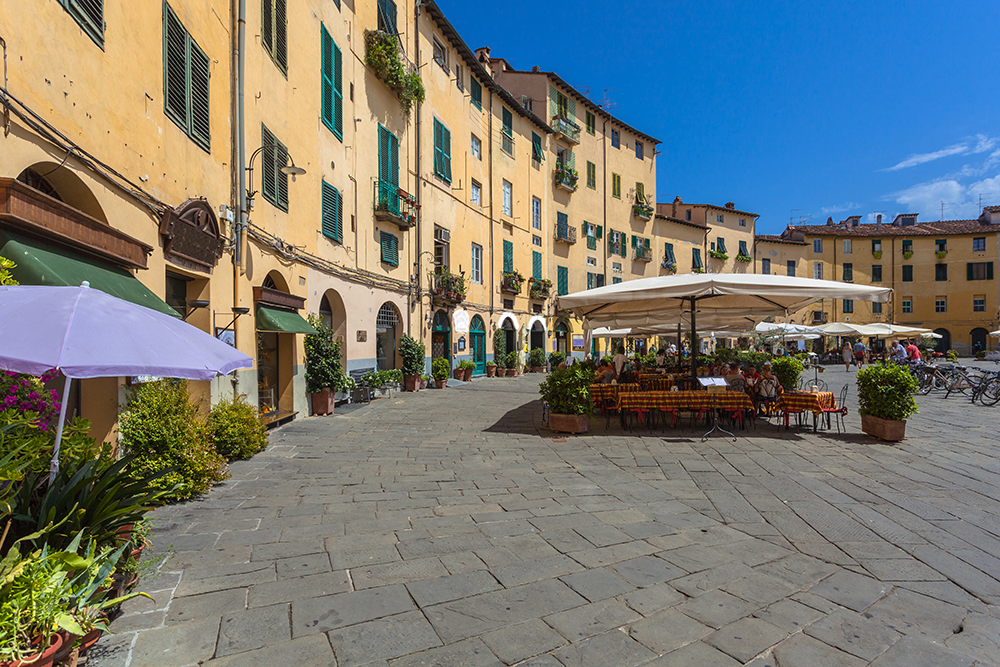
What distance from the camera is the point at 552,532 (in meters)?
4.13

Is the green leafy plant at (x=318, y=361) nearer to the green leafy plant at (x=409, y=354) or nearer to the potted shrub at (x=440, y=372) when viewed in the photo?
the green leafy plant at (x=409, y=354)

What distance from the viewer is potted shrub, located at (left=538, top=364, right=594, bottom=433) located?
332 inches

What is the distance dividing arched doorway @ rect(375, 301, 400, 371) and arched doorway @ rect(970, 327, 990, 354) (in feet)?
158

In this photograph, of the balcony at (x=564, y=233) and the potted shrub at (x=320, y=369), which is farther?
the balcony at (x=564, y=233)

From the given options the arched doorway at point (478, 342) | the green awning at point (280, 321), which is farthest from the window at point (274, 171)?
the arched doorway at point (478, 342)

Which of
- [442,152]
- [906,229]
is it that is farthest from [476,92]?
[906,229]

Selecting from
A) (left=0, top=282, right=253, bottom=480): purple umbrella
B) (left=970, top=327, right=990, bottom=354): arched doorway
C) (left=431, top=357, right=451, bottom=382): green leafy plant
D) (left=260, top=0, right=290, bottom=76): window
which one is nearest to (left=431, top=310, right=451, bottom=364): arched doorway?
(left=431, top=357, right=451, bottom=382): green leafy plant

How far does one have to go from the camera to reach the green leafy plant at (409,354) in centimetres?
1576

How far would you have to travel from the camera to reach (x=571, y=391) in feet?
27.7

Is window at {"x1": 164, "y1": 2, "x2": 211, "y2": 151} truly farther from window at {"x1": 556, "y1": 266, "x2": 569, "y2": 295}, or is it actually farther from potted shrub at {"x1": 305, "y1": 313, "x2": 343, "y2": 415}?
window at {"x1": 556, "y1": 266, "x2": 569, "y2": 295}

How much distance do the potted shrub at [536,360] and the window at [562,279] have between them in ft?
12.5

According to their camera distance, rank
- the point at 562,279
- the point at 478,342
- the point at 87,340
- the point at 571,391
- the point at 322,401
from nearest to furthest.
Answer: the point at 87,340 → the point at 571,391 → the point at 322,401 → the point at 478,342 → the point at 562,279

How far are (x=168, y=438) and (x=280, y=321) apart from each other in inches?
164

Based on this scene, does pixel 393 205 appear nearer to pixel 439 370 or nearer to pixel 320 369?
pixel 439 370
